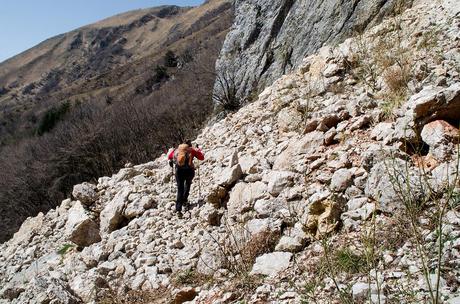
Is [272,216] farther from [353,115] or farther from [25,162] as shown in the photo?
[25,162]

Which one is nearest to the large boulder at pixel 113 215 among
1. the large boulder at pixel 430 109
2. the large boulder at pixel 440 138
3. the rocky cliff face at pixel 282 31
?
the large boulder at pixel 430 109

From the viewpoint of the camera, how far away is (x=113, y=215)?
8.54m

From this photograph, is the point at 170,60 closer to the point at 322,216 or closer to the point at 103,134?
the point at 103,134

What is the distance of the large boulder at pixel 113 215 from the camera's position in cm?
849

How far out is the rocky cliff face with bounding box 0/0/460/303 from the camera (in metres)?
3.60

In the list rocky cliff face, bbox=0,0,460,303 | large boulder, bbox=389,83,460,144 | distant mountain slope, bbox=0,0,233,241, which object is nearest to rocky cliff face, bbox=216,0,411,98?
rocky cliff face, bbox=0,0,460,303

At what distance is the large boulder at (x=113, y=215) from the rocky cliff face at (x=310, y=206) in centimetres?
3

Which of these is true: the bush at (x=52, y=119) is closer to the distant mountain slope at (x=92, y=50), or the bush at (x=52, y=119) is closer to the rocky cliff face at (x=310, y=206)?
the distant mountain slope at (x=92, y=50)

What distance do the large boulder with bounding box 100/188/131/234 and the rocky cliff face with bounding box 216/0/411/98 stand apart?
661cm

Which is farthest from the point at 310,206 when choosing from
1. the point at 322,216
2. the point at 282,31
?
the point at 282,31

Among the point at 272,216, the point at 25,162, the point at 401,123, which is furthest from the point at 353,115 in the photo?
the point at 25,162

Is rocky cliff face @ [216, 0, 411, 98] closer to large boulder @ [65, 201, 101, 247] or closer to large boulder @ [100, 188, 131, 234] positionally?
large boulder @ [100, 188, 131, 234]

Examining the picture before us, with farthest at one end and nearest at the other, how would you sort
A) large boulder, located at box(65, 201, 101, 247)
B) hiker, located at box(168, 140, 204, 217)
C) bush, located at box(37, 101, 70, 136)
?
1. bush, located at box(37, 101, 70, 136)
2. large boulder, located at box(65, 201, 101, 247)
3. hiker, located at box(168, 140, 204, 217)

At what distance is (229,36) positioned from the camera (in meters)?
16.5
